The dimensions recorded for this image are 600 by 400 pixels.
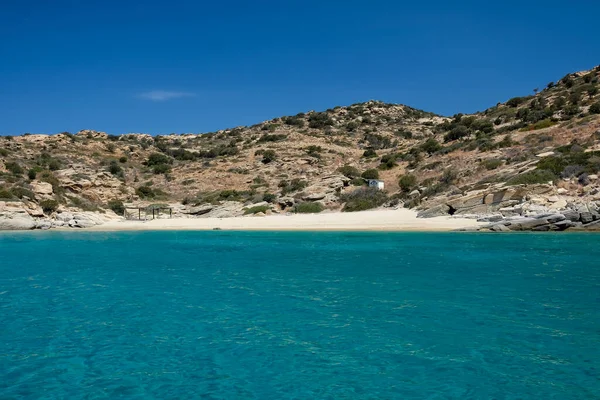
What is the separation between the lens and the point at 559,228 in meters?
24.6

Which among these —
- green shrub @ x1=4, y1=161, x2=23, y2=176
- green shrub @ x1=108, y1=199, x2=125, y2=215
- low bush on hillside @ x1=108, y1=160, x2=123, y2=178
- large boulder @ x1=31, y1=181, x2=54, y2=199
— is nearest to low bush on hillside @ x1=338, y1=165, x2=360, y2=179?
green shrub @ x1=108, y1=199, x2=125, y2=215

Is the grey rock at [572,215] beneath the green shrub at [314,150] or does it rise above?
beneath

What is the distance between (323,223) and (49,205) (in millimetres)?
23484

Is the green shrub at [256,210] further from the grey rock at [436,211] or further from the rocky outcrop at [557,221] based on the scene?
the rocky outcrop at [557,221]

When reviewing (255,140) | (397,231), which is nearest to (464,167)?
(397,231)

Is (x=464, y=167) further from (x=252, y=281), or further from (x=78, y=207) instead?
(x=78, y=207)

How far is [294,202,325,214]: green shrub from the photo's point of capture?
40.4 meters

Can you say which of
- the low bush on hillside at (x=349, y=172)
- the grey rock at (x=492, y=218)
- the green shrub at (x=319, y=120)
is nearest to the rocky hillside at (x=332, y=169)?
the low bush on hillside at (x=349, y=172)

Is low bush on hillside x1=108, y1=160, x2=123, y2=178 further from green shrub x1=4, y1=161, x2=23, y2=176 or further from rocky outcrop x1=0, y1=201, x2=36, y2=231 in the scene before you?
rocky outcrop x1=0, y1=201, x2=36, y2=231

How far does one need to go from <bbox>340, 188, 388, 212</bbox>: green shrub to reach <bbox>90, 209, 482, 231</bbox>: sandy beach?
3.34 metres

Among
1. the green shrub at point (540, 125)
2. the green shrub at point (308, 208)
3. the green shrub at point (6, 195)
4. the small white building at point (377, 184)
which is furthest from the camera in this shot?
the green shrub at point (540, 125)

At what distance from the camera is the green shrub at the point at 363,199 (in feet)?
126

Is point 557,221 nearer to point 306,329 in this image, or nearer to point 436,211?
point 436,211

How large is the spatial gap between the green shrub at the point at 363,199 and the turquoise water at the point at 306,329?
22192mm
